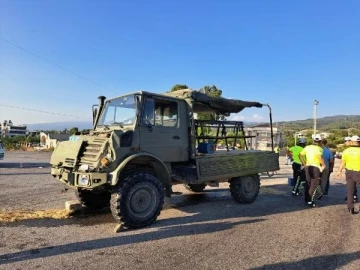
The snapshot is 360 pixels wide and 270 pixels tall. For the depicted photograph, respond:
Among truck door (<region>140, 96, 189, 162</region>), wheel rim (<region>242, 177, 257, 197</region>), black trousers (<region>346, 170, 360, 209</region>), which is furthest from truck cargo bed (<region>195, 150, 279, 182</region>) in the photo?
black trousers (<region>346, 170, 360, 209</region>)

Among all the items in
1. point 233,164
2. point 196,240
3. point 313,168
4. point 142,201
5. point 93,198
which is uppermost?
point 233,164

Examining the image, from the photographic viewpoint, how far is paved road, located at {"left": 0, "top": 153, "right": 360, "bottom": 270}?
4379mm

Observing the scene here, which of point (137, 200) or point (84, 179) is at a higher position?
point (84, 179)

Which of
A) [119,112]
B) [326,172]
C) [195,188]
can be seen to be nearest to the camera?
[119,112]

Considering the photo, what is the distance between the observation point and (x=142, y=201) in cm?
618

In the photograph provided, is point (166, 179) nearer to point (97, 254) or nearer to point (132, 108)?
point (132, 108)

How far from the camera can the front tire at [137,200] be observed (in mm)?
5859

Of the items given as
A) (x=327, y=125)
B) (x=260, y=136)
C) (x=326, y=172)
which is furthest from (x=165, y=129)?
(x=327, y=125)

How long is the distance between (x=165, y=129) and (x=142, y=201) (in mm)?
1633

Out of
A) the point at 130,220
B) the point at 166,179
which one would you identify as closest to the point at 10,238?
the point at 130,220

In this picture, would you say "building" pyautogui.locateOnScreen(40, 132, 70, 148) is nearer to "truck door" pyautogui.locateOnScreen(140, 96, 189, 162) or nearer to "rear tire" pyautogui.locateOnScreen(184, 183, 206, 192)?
"rear tire" pyautogui.locateOnScreen(184, 183, 206, 192)

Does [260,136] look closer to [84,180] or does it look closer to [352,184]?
[352,184]

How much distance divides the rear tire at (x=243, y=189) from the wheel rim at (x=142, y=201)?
286 centimetres

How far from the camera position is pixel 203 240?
211 inches
